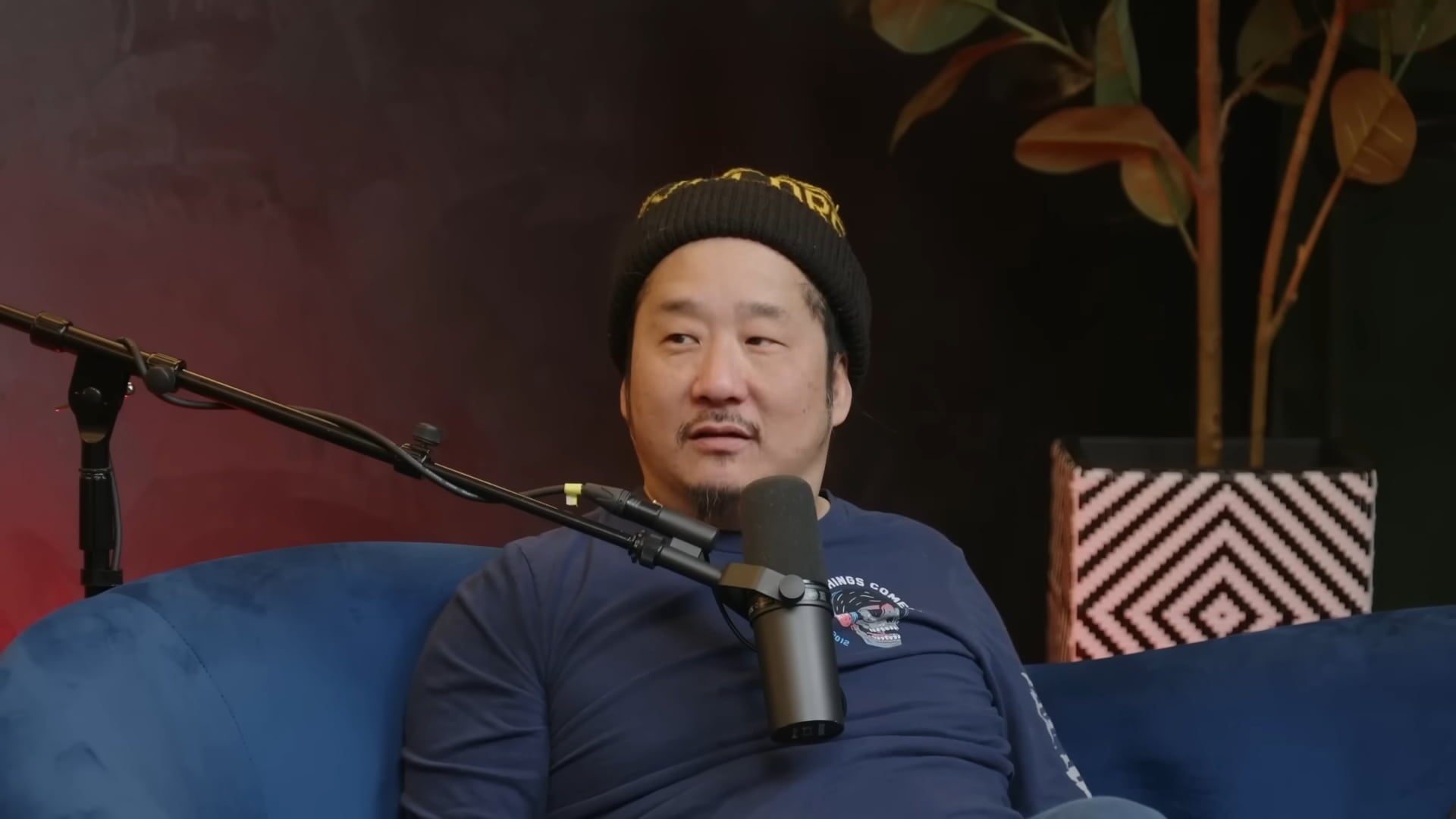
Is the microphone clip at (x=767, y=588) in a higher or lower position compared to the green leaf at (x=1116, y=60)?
lower

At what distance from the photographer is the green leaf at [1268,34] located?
6.53ft

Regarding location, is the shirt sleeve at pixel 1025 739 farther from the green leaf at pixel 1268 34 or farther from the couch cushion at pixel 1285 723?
the green leaf at pixel 1268 34

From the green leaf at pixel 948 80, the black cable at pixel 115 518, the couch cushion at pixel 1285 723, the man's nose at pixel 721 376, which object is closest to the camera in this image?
the black cable at pixel 115 518

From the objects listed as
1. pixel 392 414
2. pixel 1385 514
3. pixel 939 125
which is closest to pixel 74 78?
pixel 392 414

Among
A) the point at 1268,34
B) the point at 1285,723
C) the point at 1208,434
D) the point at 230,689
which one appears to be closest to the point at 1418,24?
the point at 1268,34

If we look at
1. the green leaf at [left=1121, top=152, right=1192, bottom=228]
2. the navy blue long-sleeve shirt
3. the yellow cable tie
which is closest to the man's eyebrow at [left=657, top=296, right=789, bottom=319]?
the navy blue long-sleeve shirt

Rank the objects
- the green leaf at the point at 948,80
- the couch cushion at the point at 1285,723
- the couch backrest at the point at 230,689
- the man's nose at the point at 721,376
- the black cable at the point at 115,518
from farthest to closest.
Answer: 1. the green leaf at the point at 948,80
2. the couch cushion at the point at 1285,723
3. the man's nose at the point at 721,376
4. the black cable at the point at 115,518
5. the couch backrest at the point at 230,689

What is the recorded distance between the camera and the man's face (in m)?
1.29

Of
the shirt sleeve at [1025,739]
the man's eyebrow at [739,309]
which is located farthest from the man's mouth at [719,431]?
the shirt sleeve at [1025,739]

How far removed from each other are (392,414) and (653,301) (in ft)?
2.49

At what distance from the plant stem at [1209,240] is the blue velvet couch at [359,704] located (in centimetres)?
52

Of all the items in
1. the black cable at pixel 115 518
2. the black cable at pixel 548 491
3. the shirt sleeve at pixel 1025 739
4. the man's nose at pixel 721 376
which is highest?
the man's nose at pixel 721 376

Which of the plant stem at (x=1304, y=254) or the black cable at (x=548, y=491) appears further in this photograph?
the plant stem at (x=1304, y=254)

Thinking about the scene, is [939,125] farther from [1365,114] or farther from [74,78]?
[74,78]
